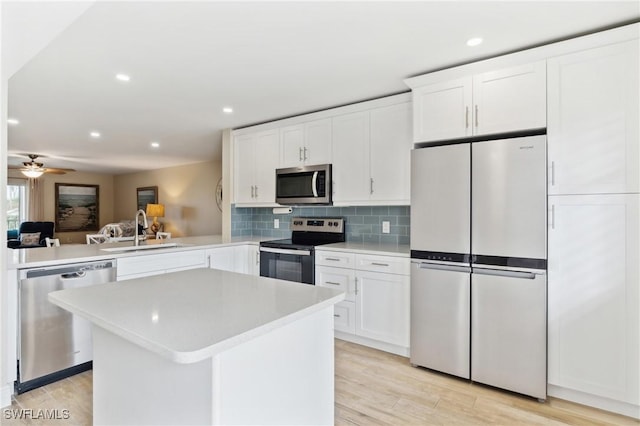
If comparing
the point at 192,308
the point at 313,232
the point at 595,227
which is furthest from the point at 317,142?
the point at 192,308

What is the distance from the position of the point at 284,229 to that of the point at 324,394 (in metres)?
2.95

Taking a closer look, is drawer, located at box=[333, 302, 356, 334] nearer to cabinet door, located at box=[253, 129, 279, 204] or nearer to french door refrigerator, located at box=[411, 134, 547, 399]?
french door refrigerator, located at box=[411, 134, 547, 399]

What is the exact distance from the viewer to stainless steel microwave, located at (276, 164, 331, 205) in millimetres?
3410

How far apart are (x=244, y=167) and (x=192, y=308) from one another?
10.3ft

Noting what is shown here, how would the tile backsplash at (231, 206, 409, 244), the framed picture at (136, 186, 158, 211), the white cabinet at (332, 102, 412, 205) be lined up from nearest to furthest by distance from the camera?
the white cabinet at (332, 102, 412, 205), the tile backsplash at (231, 206, 409, 244), the framed picture at (136, 186, 158, 211)

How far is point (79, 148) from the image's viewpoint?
5547 mm

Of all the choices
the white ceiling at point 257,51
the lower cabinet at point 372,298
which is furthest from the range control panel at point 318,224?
the white ceiling at point 257,51

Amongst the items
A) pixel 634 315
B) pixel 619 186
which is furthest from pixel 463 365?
pixel 619 186

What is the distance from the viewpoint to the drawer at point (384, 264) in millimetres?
2701

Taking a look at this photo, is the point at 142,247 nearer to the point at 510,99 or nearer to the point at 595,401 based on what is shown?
the point at 510,99

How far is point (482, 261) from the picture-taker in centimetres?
224

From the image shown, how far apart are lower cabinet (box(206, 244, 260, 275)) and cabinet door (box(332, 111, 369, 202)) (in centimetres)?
119

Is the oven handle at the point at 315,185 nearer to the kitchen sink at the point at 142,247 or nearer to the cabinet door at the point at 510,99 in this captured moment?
the kitchen sink at the point at 142,247

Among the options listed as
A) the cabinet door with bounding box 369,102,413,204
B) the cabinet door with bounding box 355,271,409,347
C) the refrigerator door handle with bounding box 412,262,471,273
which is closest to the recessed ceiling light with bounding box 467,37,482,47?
the cabinet door with bounding box 369,102,413,204
